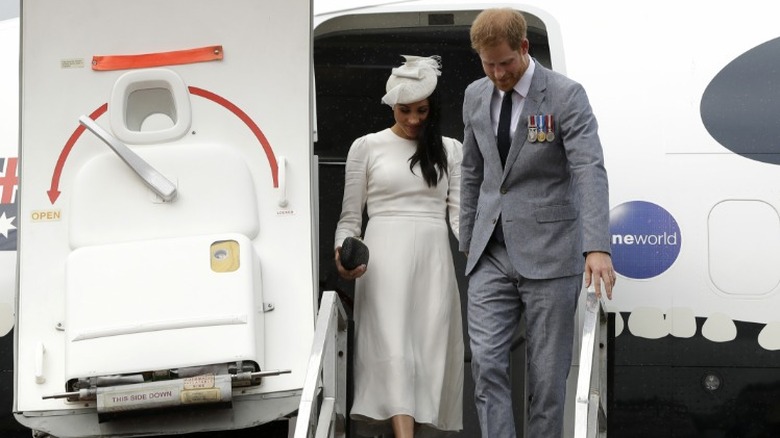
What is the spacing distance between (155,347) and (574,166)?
1691 mm

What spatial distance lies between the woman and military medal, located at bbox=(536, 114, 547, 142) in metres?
0.90

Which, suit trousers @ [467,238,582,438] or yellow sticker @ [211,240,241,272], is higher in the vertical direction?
yellow sticker @ [211,240,241,272]

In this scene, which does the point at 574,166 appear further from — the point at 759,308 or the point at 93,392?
the point at 93,392

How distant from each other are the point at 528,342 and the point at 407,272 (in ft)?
2.66

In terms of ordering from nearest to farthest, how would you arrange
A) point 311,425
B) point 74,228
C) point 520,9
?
point 311,425
point 74,228
point 520,9

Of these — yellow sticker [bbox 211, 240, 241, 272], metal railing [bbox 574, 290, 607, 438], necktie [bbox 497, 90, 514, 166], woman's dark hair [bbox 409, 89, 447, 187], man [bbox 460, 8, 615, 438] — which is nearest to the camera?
metal railing [bbox 574, 290, 607, 438]

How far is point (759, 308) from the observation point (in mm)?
5477

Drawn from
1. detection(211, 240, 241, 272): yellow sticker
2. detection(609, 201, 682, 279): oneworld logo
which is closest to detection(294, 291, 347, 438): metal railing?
detection(211, 240, 241, 272): yellow sticker

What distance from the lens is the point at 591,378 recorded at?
4785mm

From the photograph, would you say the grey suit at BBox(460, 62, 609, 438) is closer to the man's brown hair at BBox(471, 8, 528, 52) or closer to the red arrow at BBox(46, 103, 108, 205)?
the man's brown hair at BBox(471, 8, 528, 52)

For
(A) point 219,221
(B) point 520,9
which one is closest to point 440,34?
(B) point 520,9

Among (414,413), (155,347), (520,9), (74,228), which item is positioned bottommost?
(414,413)

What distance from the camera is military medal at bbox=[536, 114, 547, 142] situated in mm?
4793

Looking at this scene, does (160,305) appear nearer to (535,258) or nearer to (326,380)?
(326,380)
